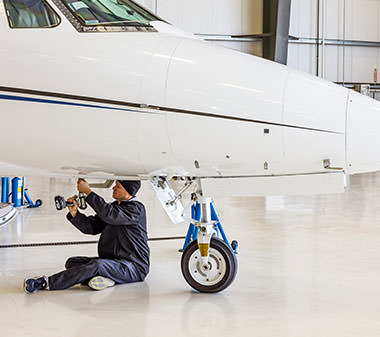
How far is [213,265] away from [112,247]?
0.96 meters

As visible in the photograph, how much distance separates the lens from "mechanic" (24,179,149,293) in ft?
17.9

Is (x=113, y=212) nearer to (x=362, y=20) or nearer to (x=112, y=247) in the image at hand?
(x=112, y=247)

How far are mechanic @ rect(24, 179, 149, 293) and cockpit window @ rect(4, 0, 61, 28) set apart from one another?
1.36 meters

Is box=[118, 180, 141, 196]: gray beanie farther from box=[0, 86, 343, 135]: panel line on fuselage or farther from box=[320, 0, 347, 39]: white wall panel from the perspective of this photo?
box=[320, 0, 347, 39]: white wall panel

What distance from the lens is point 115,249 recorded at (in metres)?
5.73

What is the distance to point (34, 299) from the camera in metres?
5.19

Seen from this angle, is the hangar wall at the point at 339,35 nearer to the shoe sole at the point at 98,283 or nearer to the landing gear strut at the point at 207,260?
the landing gear strut at the point at 207,260

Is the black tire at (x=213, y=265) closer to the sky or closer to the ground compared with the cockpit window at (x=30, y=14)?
closer to the ground

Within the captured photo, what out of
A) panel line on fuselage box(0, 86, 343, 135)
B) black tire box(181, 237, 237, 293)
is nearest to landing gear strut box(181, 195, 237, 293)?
black tire box(181, 237, 237, 293)

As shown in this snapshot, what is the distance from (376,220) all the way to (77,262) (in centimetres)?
512

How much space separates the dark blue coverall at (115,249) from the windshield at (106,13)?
1.42m

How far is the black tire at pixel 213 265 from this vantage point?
5.26 meters

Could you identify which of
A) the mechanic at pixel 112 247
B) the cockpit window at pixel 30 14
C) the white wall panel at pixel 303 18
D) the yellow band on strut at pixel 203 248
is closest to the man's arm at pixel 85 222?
the mechanic at pixel 112 247

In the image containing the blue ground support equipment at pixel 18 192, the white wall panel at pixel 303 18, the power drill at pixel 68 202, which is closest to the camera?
the power drill at pixel 68 202
